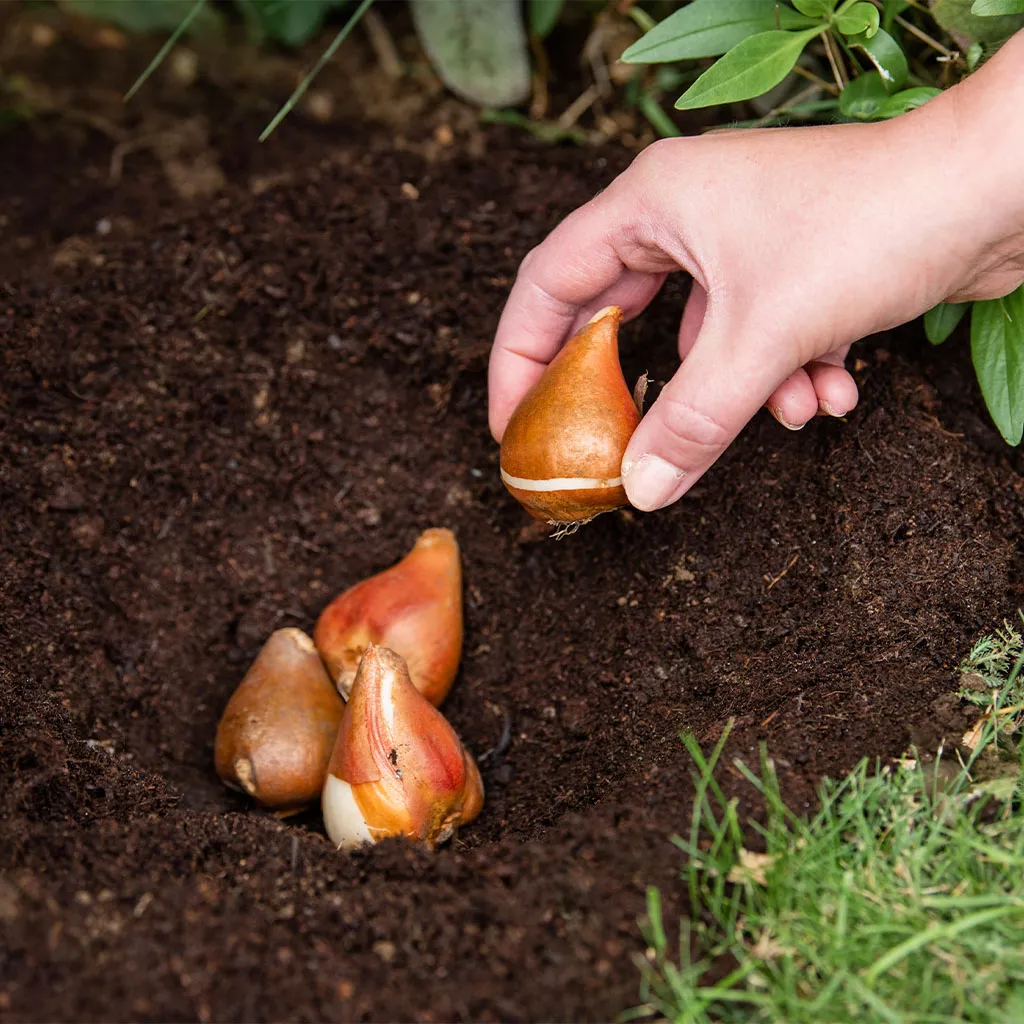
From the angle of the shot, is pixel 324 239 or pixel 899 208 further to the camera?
pixel 324 239

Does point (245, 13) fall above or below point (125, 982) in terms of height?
above

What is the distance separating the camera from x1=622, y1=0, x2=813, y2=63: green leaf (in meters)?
1.58

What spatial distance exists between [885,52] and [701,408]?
720 millimetres

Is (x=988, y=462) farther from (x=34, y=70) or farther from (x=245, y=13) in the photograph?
(x=34, y=70)

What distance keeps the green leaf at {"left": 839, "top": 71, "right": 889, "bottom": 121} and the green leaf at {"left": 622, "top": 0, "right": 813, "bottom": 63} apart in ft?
0.41

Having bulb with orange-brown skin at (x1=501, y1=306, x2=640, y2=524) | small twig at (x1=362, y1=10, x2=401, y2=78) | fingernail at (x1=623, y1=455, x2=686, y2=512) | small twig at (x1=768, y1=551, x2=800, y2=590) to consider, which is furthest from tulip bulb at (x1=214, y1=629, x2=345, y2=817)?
small twig at (x1=362, y1=10, x2=401, y2=78)

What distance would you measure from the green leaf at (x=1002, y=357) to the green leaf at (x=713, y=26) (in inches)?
21.4

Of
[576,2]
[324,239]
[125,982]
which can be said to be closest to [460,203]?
[324,239]

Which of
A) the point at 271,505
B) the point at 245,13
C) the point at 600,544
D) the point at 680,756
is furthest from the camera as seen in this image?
the point at 245,13

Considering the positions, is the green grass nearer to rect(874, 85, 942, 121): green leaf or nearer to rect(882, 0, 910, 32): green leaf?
rect(874, 85, 942, 121): green leaf

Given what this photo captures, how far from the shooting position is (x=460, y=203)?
212 cm

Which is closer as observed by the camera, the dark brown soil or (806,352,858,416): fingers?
the dark brown soil

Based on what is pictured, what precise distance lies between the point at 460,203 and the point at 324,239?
30 cm

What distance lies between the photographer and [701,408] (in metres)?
1.36
